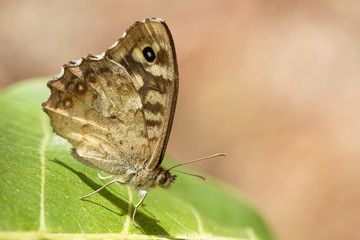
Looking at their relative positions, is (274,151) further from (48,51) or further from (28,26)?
(28,26)

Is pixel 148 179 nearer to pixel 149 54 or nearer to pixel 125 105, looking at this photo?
pixel 125 105

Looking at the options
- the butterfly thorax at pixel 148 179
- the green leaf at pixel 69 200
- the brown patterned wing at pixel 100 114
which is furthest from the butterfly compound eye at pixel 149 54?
the green leaf at pixel 69 200

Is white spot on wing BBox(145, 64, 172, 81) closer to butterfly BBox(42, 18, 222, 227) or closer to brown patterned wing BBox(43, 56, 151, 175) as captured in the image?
butterfly BBox(42, 18, 222, 227)

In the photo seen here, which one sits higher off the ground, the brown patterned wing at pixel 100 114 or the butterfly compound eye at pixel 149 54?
the butterfly compound eye at pixel 149 54

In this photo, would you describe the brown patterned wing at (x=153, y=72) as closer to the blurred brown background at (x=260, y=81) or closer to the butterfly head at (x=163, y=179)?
the butterfly head at (x=163, y=179)

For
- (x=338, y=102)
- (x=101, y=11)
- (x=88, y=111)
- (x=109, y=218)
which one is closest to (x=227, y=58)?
(x=338, y=102)

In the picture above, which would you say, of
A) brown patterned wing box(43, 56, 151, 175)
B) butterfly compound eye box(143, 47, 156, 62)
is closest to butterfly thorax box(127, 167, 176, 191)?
brown patterned wing box(43, 56, 151, 175)
